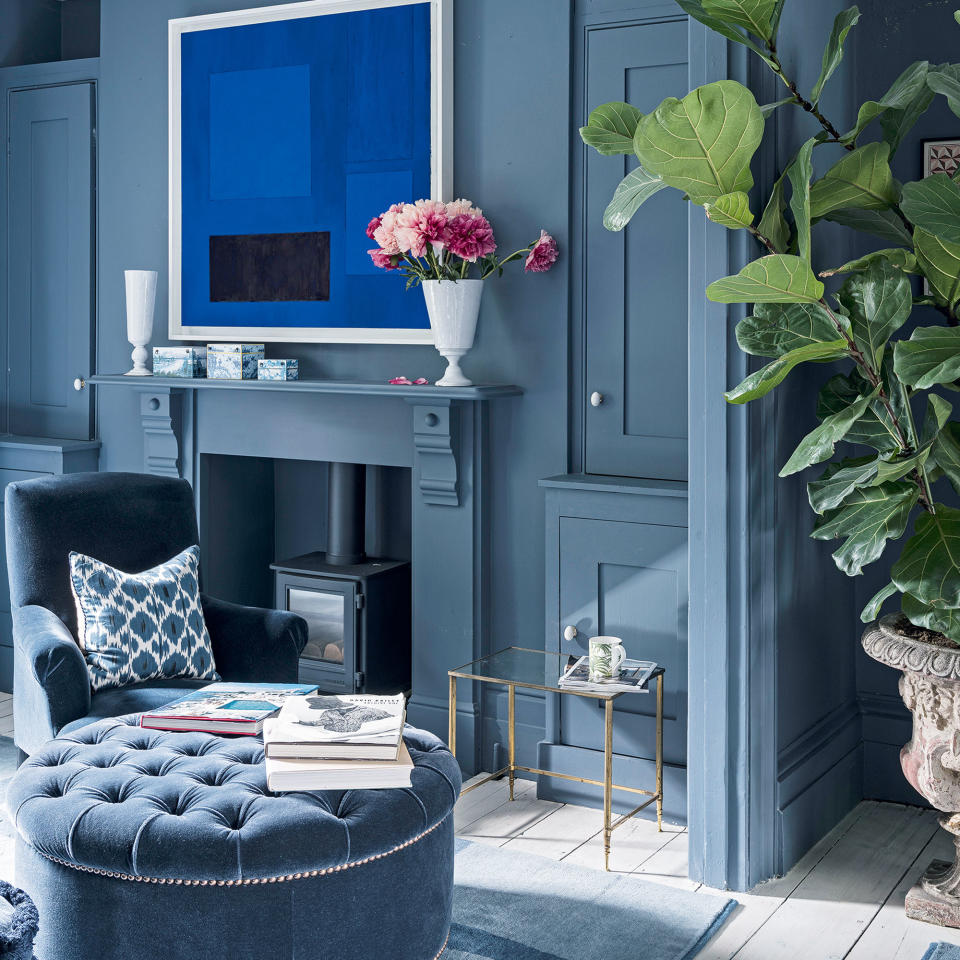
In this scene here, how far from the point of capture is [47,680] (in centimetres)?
293

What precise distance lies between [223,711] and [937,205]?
1804mm

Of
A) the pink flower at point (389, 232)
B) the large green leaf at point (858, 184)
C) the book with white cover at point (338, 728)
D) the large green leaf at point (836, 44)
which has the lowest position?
the book with white cover at point (338, 728)

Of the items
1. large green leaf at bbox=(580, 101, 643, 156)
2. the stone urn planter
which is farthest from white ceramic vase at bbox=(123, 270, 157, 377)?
the stone urn planter

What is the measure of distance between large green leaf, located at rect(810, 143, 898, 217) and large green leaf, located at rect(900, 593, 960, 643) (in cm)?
86

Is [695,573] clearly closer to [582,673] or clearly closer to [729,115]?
[582,673]

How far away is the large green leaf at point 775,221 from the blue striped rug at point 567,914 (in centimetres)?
153

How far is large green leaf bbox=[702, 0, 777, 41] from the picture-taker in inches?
93.0

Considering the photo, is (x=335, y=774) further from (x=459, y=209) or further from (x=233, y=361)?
(x=233, y=361)

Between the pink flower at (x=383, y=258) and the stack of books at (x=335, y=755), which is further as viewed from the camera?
the pink flower at (x=383, y=258)

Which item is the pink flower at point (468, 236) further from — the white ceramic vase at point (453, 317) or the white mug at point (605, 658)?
the white mug at point (605, 658)

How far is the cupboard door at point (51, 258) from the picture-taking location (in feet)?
15.3

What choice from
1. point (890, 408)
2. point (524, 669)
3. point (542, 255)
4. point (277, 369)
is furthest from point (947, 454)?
point (277, 369)

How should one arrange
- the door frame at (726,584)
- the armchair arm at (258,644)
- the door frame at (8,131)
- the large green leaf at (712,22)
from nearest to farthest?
the large green leaf at (712,22) → the door frame at (726,584) → the armchair arm at (258,644) → the door frame at (8,131)

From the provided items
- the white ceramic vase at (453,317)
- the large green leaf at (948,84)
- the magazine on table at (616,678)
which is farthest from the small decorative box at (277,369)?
the large green leaf at (948,84)
